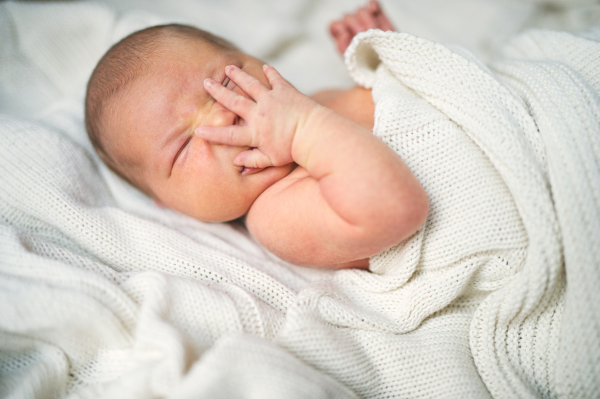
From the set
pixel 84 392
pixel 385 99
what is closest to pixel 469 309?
pixel 385 99

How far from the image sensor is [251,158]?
98 cm

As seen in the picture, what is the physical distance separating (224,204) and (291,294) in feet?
1.01

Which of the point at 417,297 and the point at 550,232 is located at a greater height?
the point at 550,232

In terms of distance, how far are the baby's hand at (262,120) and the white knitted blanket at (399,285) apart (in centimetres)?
22

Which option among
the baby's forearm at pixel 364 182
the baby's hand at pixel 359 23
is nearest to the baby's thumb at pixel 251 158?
the baby's forearm at pixel 364 182

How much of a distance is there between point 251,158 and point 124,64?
1.55 feet

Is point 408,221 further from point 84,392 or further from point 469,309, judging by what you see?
point 84,392

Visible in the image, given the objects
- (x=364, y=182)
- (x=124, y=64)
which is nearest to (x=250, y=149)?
(x=364, y=182)

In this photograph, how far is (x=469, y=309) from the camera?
1035 millimetres

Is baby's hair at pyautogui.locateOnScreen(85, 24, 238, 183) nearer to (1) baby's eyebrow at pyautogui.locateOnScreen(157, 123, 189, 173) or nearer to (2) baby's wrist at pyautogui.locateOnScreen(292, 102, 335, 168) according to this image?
(1) baby's eyebrow at pyautogui.locateOnScreen(157, 123, 189, 173)

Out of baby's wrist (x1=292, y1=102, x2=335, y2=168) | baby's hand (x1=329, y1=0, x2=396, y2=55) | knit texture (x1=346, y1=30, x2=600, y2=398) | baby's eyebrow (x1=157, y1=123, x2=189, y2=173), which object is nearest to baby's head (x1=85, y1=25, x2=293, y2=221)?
baby's eyebrow (x1=157, y1=123, x2=189, y2=173)

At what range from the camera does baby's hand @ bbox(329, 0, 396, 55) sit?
5.09ft

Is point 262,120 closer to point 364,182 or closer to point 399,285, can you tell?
point 364,182

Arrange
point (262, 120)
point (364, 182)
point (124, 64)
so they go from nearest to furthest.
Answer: point (364, 182), point (262, 120), point (124, 64)
